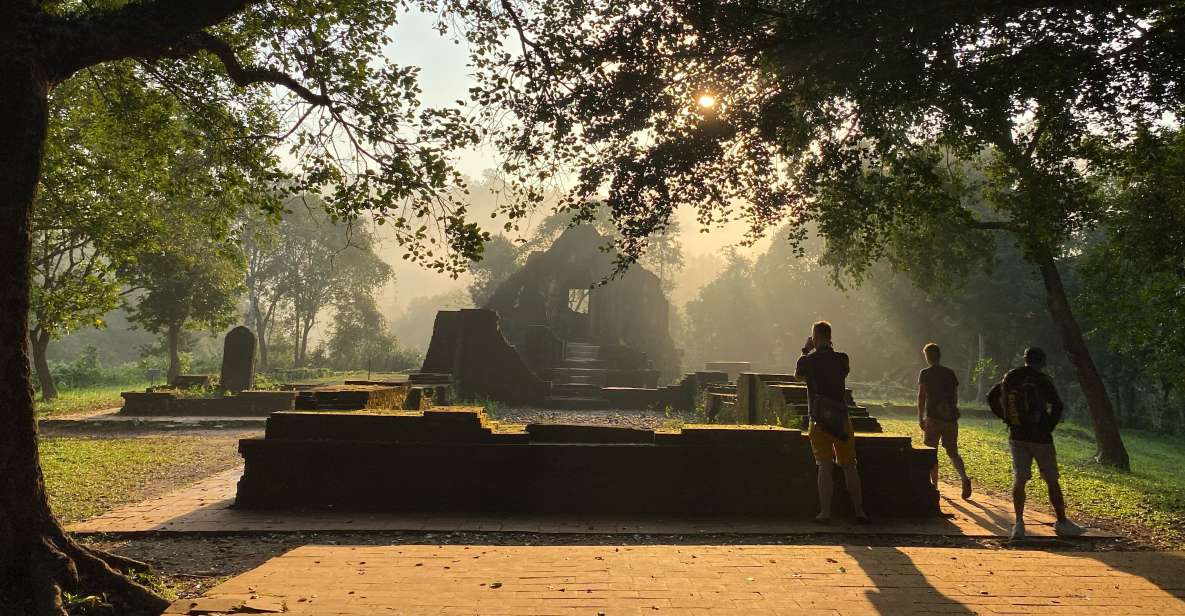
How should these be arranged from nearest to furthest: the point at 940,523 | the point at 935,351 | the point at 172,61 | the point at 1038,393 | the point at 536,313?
the point at 1038,393
the point at 940,523
the point at 172,61
the point at 935,351
the point at 536,313

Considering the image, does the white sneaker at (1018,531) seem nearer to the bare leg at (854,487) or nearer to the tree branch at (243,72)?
the bare leg at (854,487)

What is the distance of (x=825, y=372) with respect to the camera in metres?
6.39

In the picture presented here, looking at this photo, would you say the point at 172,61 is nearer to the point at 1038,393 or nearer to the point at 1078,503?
the point at 1038,393

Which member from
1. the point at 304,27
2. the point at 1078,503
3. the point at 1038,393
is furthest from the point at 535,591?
the point at 1078,503

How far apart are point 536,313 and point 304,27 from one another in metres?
25.0

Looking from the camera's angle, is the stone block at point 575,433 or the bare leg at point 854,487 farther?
the stone block at point 575,433

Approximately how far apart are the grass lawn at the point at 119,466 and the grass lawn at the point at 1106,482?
1090 centimetres

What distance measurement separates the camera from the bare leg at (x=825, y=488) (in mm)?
6391

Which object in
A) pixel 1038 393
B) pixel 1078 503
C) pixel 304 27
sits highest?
pixel 304 27

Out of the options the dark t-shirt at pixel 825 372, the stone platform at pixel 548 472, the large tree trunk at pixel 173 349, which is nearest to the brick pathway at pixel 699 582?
the dark t-shirt at pixel 825 372

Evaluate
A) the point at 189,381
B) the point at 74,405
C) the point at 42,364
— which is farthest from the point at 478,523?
the point at 42,364

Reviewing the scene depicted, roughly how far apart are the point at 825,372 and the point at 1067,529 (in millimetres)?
2626

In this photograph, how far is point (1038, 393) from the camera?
612cm

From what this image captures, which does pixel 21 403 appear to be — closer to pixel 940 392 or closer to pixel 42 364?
pixel 940 392
